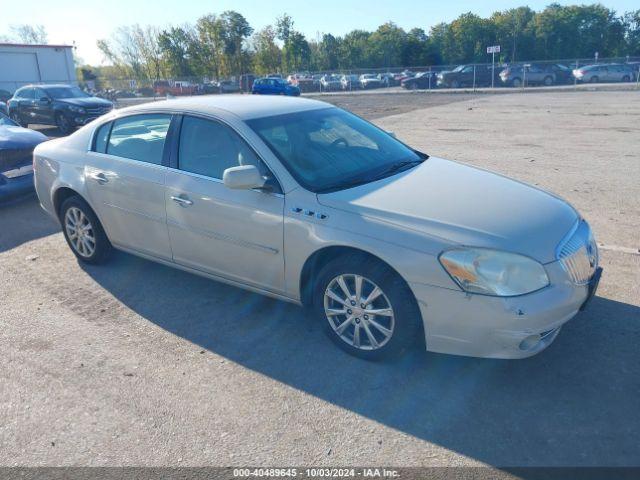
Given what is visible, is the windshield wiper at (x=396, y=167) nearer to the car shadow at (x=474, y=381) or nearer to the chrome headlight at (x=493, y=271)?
the chrome headlight at (x=493, y=271)

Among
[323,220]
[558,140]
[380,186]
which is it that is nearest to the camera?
[323,220]

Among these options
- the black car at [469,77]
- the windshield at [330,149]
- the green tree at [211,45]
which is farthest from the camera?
the green tree at [211,45]

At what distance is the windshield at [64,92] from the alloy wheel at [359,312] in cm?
1657

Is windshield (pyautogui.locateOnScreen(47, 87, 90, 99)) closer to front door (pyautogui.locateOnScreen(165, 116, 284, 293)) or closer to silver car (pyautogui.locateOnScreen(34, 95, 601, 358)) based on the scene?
silver car (pyautogui.locateOnScreen(34, 95, 601, 358))

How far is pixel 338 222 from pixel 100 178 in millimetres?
2489

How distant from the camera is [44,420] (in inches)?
121

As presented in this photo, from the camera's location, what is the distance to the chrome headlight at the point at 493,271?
298 centimetres

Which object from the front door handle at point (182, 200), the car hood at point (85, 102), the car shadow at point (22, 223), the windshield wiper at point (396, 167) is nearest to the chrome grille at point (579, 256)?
the windshield wiper at point (396, 167)

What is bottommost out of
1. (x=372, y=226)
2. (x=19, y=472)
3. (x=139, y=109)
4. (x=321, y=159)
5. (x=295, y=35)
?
(x=19, y=472)

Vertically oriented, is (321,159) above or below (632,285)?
above

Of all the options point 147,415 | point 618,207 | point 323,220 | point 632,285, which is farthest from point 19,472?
point 618,207

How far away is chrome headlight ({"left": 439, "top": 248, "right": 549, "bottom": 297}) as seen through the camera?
2.98 metres

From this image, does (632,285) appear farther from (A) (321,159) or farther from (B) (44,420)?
(B) (44,420)

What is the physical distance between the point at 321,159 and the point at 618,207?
14.9 ft
